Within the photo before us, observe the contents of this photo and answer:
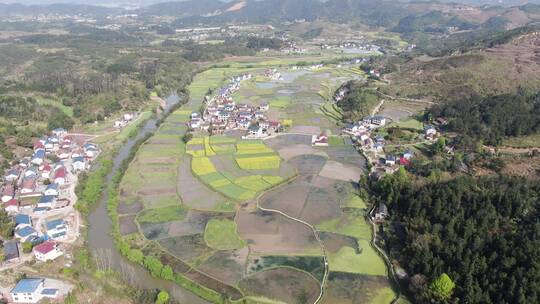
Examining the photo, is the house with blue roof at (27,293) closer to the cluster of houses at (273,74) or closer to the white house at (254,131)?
the white house at (254,131)

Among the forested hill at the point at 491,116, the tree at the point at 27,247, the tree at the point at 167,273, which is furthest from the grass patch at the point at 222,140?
the forested hill at the point at 491,116

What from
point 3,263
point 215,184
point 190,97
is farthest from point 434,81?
point 3,263

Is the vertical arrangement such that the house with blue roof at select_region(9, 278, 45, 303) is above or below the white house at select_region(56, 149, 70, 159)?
below

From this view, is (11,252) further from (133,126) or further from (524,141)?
(524,141)

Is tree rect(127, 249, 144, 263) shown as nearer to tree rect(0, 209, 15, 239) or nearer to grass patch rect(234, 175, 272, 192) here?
tree rect(0, 209, 15, 239)

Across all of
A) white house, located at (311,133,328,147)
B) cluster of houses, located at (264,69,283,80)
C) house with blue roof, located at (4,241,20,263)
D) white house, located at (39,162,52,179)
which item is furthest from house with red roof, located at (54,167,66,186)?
cluster of houses, located at (264,69,283,80)

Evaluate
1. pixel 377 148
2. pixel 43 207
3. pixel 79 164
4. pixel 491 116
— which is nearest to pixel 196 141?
pixel 79 164
